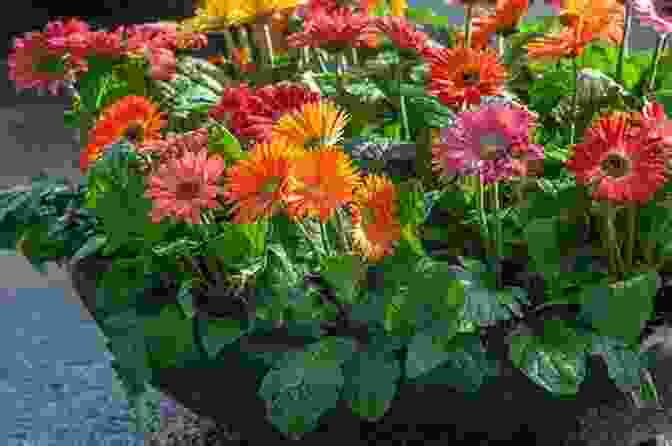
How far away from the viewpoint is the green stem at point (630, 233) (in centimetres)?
124

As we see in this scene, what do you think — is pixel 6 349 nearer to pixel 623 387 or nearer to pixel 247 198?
pixel 247 198

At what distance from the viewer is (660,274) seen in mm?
1321

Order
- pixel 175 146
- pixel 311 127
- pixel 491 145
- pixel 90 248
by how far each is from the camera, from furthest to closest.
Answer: pixel 90 248 < pixel 175 146 < pixel 311 127 < pixel 491 145

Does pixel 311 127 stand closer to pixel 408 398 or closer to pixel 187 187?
pixel 187 187

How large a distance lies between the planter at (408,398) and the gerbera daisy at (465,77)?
28 centimetres

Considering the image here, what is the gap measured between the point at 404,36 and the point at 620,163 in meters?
0.42

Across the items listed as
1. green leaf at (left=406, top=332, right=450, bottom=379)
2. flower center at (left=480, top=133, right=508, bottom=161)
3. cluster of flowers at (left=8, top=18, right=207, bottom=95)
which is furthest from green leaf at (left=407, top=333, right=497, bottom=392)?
cluster of flowers at (left=8, top=18, right=207, bottom=95)

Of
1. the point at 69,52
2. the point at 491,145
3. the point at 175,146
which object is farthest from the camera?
the point at 69,52

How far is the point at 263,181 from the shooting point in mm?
1139

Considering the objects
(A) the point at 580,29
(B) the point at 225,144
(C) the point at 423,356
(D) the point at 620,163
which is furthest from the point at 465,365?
(A) the point at 580,29

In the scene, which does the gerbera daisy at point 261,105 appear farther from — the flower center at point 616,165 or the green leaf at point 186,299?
the flower center at point 616,165

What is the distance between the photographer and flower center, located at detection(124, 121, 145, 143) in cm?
143

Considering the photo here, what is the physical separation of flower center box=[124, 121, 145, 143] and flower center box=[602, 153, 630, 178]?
0.59 m

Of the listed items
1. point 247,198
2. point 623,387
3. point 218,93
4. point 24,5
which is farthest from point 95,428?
point 24,5
